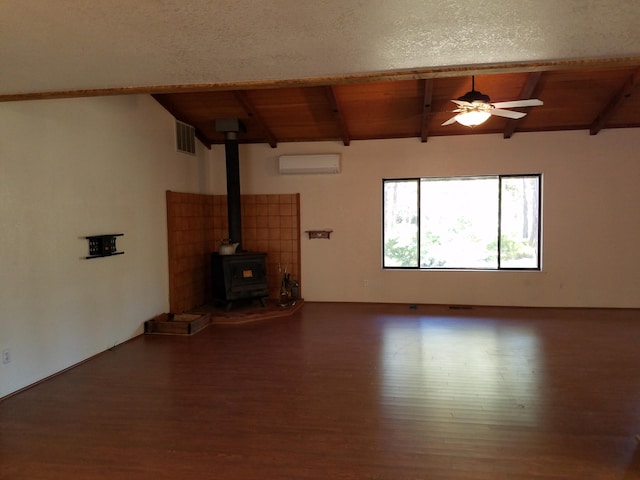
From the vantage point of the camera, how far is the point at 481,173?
637 cm

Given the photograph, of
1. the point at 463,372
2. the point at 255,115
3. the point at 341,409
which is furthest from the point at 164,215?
the point at 463,372

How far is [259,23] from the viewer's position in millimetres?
1923

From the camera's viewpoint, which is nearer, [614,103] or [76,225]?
[76,225]

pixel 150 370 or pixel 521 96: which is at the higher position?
pixel 521 96

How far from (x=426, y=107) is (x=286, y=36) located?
12.5 feet

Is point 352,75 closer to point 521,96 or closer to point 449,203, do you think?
point 521,96

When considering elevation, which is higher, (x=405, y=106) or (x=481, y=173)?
(x=405, y=106)

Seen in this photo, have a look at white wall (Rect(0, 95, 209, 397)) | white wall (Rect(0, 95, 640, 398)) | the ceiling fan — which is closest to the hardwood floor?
white wall (Rect(0, 95, 209, 397))

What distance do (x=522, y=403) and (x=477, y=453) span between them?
880 millimetres

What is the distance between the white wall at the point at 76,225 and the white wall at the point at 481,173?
2.07m

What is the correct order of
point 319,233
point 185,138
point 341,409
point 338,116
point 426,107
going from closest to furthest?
1. point 341,409
2. point 426,107
3. point 338,116
4. point 185,138
5. point 319,233

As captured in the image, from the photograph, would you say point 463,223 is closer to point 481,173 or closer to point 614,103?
point 481,173

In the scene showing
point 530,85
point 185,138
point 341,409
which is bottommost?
point 341,409

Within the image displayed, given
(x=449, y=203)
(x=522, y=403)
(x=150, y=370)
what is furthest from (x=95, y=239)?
(x=449, y=203)
